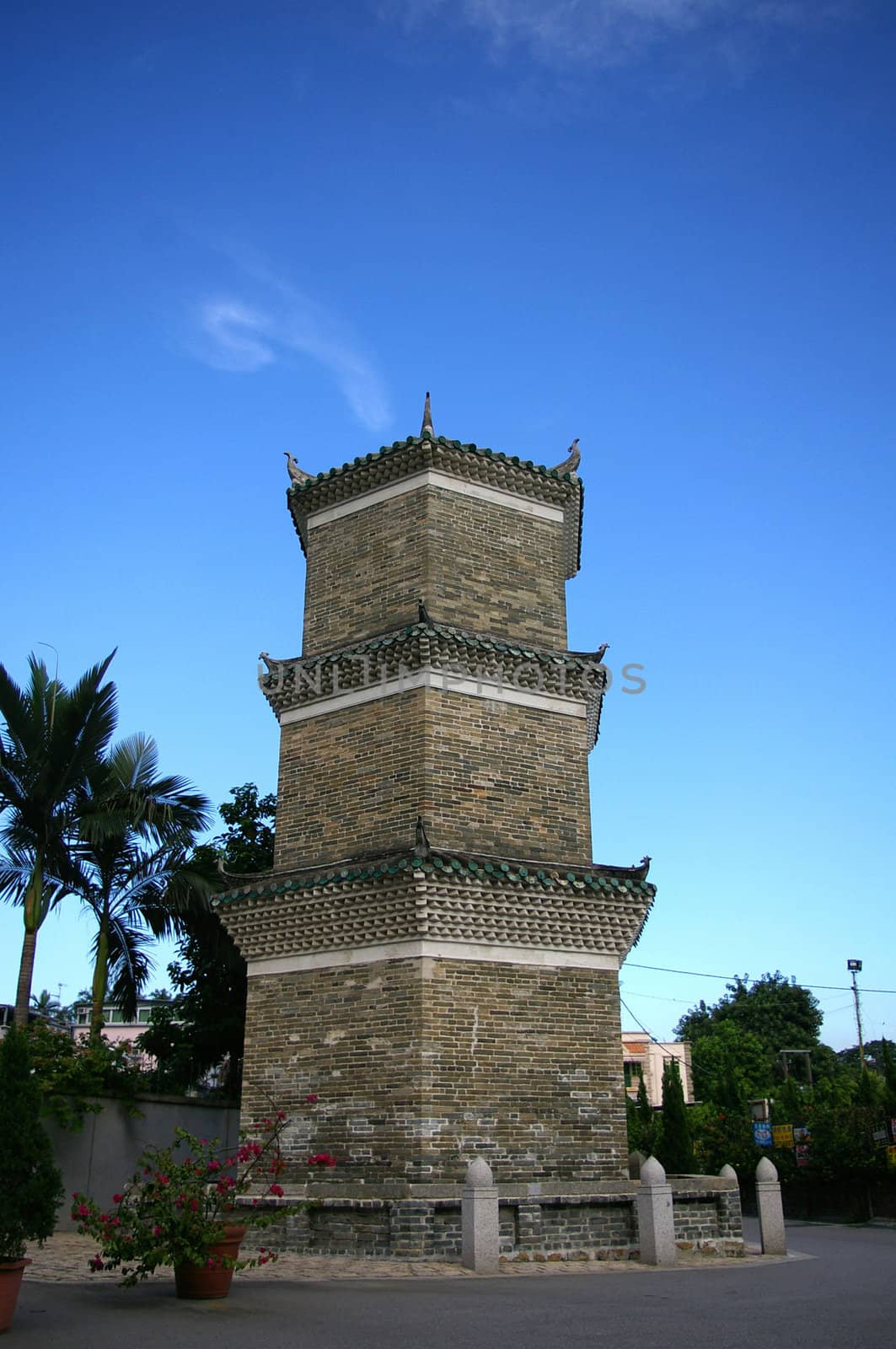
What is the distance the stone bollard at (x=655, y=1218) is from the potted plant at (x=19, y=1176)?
22.7ft

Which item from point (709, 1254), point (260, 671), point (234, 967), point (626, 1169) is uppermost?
point (260, 671)

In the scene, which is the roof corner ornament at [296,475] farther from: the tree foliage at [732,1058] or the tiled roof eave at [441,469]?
the tree foliage at [732,1058]

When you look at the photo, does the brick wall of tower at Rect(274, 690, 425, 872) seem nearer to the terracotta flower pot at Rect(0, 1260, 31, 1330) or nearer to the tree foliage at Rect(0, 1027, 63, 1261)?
the tree foliage at Rect(0, 1027, 63, 1261)

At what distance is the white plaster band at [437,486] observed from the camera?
A: 16.6 metres

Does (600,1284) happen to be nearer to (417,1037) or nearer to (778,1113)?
(417,1037)

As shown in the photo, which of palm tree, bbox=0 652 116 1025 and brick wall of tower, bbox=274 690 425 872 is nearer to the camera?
brick wall of tower, bbox=274 690 425 872

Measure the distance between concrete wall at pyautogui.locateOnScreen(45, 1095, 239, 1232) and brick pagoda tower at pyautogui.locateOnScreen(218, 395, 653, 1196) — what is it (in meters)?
4.74

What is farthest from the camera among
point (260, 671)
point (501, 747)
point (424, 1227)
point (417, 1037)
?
point (260, 671)

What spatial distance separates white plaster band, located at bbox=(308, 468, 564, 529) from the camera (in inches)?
653

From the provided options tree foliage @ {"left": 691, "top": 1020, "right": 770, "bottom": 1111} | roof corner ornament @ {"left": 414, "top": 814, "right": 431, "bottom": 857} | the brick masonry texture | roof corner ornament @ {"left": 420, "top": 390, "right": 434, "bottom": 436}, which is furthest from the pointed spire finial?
A: tree foliage @ {"left": 691, "top": 1020, "right": 770, "bottom": 1111}

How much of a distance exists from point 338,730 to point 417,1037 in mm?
4419

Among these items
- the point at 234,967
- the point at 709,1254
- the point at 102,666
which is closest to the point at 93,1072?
the point at 234,967

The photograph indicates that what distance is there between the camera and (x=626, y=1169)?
14.0 m

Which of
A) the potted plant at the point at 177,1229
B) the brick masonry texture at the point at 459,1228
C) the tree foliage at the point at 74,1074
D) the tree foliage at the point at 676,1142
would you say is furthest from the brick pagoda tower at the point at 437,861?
the tree foliage at the point at 676,1142
